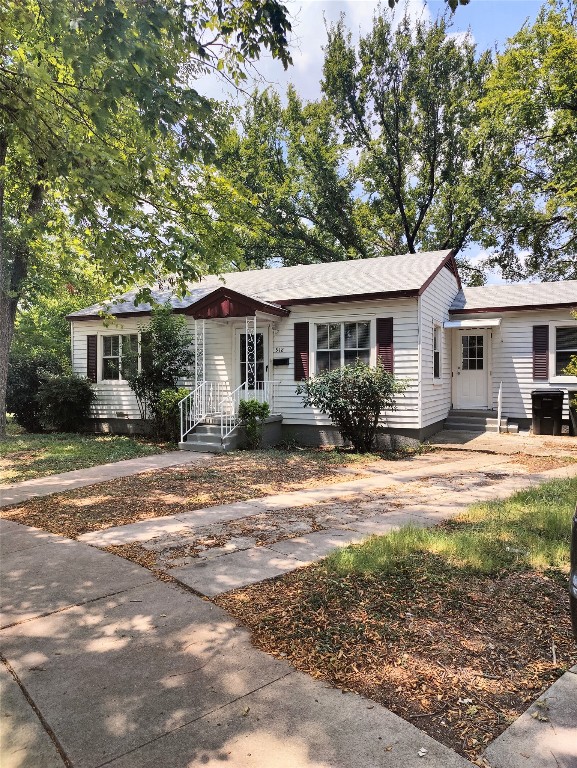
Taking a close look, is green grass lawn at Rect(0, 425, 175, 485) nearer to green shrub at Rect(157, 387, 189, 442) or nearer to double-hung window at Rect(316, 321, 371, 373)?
green shrub at Rect(157, 387, 189, 442)

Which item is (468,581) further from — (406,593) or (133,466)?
(133,466)

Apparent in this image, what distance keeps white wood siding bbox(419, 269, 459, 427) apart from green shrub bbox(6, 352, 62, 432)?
34.3 ft

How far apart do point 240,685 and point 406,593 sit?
55.4 inches

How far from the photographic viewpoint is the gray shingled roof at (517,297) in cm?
1241

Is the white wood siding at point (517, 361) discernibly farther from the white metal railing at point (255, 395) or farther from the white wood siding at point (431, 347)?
the white metal railing at point (255, 395)

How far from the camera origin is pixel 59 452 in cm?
1034

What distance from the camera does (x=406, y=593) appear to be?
3311 millimetres

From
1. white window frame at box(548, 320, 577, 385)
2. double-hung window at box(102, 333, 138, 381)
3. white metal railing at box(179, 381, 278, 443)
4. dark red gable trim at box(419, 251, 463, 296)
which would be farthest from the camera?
double-hung window at box(102, 333, 138, 381)

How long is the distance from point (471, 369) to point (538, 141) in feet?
44.0

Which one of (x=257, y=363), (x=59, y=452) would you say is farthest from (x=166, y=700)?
(x=257, y=363)

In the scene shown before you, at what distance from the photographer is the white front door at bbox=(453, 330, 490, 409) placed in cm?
1368

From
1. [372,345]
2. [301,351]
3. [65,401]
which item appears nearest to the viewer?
[372,345]

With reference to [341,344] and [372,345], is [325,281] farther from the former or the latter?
[372,345]

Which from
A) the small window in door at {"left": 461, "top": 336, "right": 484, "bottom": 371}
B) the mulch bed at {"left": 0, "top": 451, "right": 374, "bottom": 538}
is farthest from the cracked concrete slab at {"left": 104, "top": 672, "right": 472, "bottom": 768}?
the small window in door at {"left": 461, "top": 336, "right": 484, "bottom": 371}
